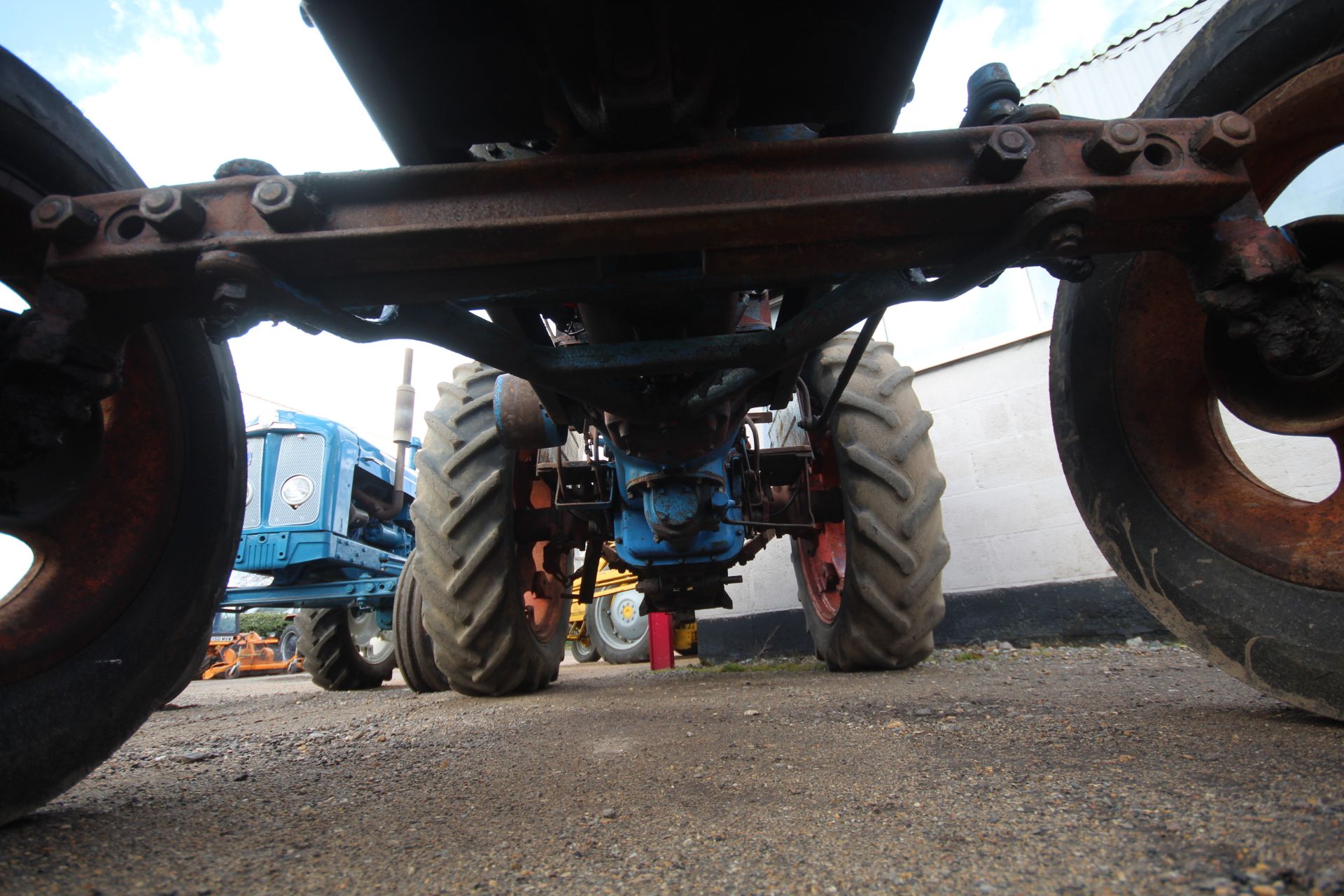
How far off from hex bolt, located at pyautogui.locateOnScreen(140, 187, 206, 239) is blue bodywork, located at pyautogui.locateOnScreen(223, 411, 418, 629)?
4.82 m

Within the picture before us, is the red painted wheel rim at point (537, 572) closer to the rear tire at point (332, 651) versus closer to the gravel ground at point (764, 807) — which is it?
the gravel ground at point (764, 807)

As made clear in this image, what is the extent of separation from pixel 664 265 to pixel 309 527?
5.29 m

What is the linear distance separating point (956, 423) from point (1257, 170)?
137 inches

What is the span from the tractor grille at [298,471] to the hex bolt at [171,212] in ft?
17.3

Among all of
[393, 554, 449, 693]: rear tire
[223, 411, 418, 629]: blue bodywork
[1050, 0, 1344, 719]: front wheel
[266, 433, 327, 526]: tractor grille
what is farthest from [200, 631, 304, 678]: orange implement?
[1050, 0, 1344, 719]: front wheel

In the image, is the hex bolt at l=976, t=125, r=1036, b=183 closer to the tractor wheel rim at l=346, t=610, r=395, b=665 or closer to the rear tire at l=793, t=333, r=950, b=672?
the rear tire at l=793, t=333, r=950, b=672

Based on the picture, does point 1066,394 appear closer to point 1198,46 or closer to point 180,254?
point 1198,46

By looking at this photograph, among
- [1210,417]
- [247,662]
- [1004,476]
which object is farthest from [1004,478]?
[247,662]

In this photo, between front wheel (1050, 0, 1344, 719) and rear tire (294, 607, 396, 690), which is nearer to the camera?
front wheel (1050, 0, 1344, 719)

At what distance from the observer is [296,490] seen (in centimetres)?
580

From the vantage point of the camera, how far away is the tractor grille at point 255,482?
5.70m

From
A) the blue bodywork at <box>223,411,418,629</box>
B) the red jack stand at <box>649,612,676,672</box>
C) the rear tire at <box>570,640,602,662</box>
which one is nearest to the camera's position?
the red jack stand at <box>649,612,676,672</box>

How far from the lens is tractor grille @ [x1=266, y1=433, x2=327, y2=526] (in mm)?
5688

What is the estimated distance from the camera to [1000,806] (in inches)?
37.4
